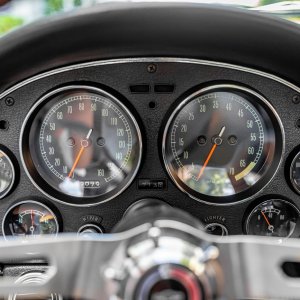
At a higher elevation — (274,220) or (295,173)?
(295,173)

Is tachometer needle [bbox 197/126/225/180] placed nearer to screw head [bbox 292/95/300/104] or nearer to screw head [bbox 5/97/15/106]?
screw head [bbox 292/95/300/104]

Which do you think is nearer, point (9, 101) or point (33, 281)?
point (33, 281)

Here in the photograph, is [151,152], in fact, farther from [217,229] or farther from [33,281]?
[33,281]

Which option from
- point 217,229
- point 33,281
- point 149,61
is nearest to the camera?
point 33,281

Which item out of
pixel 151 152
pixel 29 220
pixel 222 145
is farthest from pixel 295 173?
pixel 29 220

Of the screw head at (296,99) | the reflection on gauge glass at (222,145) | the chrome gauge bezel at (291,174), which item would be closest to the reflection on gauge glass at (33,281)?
the reflection on gauge glass at (222,145)

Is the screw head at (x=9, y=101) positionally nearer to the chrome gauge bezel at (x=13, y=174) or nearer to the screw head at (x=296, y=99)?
the chrome gauge bezel at (x=13, y=174)

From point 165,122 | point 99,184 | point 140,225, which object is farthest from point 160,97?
point 140,225

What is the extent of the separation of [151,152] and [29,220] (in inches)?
21.4

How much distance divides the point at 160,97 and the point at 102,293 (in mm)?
1160

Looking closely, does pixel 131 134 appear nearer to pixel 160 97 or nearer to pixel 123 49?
pixel 160 97

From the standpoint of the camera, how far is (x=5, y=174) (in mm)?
2240

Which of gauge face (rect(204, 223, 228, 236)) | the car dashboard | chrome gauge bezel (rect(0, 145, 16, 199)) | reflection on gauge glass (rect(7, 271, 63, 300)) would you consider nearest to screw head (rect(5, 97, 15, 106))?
the car dashboard

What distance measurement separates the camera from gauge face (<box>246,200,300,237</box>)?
2227 millimetres
